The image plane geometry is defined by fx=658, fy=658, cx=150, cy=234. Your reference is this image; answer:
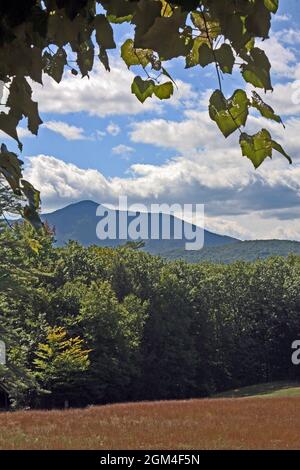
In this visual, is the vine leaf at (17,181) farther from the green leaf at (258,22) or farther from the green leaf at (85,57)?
the green leaf at (258,22)

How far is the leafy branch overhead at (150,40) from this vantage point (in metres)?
1.59

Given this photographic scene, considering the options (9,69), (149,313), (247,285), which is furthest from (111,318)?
(9,69)

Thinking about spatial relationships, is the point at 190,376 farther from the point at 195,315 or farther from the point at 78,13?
the point at 78,13

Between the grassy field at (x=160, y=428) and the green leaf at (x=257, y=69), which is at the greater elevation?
the green leaf at (x=257, y=69)

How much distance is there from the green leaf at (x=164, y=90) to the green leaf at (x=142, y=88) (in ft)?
0.06

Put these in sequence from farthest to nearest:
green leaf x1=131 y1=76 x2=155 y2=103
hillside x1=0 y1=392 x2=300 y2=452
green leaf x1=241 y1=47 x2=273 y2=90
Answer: hillside x1=0 y1=392 x2=300 y2=452
green leaf x1=131 y1=76 x2=155 y2=103
green leaf x1=241 y1=47 x2=273 y2=90

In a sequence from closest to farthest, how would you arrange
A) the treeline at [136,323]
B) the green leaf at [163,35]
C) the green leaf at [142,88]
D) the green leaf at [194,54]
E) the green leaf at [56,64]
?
the green leaf at [163,35], the green leaf at [194,54], the green leaf at [142,88], the green leaf at [56,64], the treeline at [136,323]

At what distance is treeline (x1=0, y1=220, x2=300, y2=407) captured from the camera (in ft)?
135

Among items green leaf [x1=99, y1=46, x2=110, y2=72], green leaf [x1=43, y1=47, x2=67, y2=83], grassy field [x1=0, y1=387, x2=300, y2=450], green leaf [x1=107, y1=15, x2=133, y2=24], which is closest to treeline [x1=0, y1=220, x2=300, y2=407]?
grassy field [x1=0, y1=387, x2=300, y2=450]

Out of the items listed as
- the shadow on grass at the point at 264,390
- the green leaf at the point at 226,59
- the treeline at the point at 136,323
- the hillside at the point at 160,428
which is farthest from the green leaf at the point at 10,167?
the shadow on grass at the point at 264,390

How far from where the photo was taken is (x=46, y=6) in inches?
68.1

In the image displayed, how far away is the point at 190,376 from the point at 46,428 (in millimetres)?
32035

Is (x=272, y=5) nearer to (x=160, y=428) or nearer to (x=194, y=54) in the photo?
(x=194, y=54)

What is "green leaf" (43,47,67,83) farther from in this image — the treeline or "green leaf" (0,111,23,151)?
the treeline
